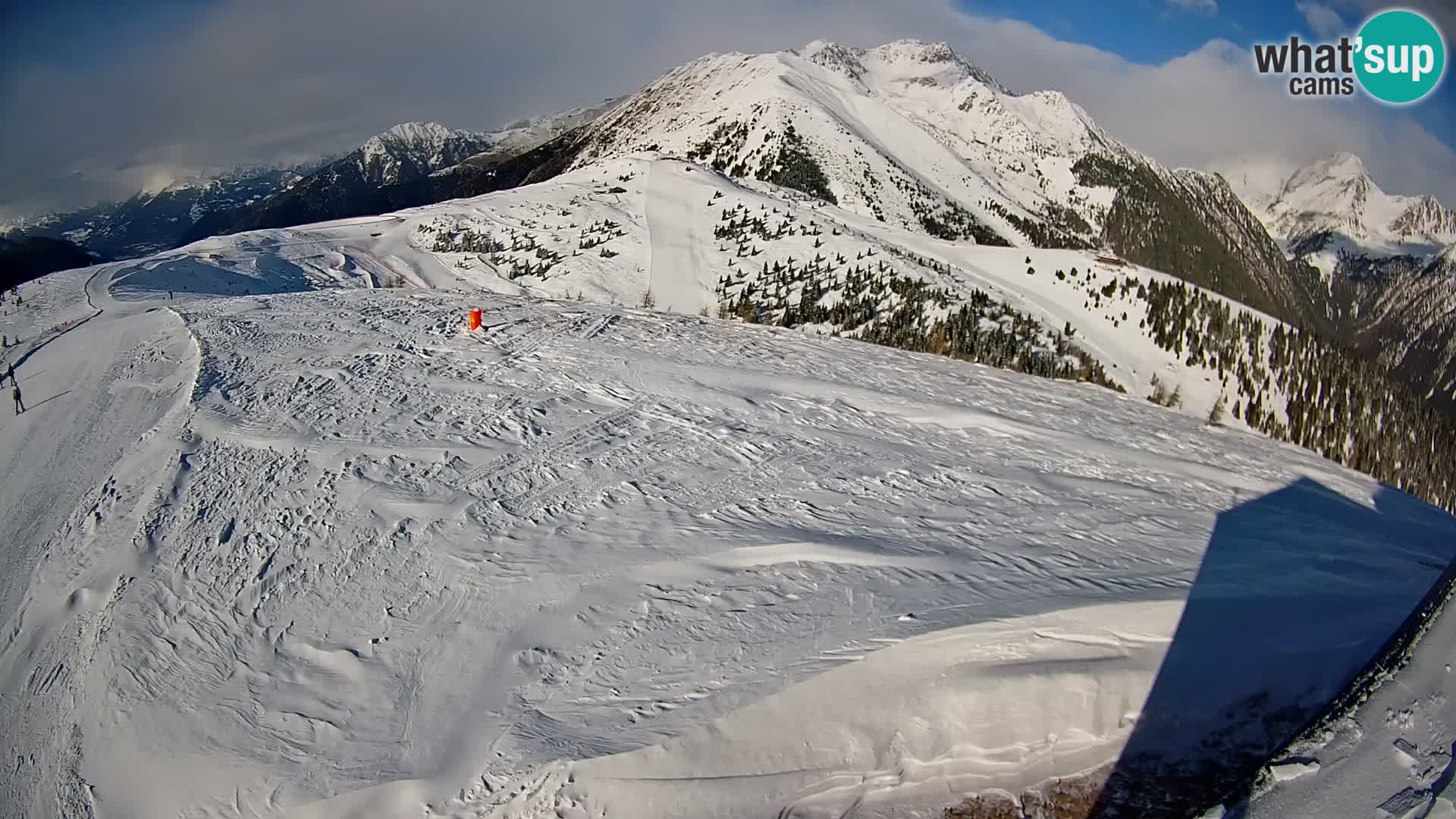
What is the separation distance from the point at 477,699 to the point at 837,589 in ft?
10.8

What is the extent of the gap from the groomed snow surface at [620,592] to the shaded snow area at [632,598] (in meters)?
0.03

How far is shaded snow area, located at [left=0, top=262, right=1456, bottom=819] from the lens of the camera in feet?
17.1

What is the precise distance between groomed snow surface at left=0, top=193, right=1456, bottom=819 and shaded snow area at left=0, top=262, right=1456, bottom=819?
33 mm

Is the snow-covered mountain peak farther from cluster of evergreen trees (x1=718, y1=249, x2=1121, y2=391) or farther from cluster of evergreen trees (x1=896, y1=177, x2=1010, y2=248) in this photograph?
cluster of evergreen trees (x1=718, y1=249, x2=1121, y2=391)

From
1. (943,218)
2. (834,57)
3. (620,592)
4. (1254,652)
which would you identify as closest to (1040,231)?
(943,218)

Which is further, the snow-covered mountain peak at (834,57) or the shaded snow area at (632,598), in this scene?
the snow-covered mountain peak at (834,57)

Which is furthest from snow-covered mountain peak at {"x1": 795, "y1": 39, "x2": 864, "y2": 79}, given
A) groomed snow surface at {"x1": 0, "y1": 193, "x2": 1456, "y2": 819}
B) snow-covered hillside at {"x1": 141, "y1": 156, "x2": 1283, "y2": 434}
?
groomed snow surface at {"x1": 0, "y1": 193, "x2": 1456, "y2": 819}

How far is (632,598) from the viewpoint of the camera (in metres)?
6.71

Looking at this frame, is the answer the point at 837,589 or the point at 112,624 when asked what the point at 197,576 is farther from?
the point at 837,589

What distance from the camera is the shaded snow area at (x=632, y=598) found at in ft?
17.1

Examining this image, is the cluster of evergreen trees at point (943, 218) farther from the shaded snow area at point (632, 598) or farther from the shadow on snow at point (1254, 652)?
the shadow on snow at point (1254, 652)

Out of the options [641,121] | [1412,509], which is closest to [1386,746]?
[1412,509]

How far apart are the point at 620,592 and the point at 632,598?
0.50 ft

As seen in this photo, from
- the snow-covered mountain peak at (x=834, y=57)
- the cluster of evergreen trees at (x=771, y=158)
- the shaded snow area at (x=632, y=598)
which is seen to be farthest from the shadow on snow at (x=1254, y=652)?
the snow-covered mountain peak at (x=834, y=57)
